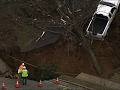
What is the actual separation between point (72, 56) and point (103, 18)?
3827mm

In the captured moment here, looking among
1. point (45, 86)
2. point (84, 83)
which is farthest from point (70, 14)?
point (45, 86)

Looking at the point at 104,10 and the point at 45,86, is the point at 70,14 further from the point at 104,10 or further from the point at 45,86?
the point at 104,10

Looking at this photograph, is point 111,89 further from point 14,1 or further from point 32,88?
point 14,1

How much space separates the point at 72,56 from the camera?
1958cm

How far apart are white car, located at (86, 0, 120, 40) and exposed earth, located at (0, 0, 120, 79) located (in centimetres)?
104

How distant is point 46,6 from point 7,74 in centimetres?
642

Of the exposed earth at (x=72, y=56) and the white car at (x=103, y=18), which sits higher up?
the white car at (x=103, y=18)

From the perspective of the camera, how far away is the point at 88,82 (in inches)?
631

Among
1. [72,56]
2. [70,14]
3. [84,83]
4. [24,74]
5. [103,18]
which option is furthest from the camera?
[103,18]

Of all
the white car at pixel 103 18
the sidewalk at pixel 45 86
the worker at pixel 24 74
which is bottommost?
the sidewalk at pixel 45 86

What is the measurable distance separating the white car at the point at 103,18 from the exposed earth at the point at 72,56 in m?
1.04

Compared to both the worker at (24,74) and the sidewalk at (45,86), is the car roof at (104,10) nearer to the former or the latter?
A: the sidewalk at (45,86)

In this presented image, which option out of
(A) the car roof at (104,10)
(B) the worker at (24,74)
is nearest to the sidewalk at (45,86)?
(B) the worker at (24,74)

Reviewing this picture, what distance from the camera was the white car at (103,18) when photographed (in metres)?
19.6
